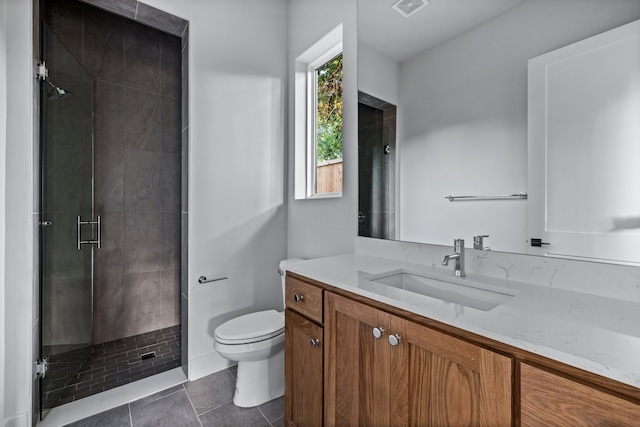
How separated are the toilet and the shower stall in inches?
28.8

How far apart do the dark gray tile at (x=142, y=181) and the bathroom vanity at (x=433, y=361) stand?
1.79m

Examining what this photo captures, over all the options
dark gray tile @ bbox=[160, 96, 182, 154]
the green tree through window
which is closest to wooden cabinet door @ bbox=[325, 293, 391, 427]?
the green tree through window

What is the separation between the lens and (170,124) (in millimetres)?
2664

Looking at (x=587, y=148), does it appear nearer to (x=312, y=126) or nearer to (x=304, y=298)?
(x=304, y=298)

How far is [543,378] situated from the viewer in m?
0.62

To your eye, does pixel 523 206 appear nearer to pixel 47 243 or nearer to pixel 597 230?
pixel 597 230

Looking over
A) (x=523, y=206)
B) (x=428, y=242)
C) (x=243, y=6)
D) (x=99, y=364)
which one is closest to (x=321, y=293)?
(x=428, y=242)

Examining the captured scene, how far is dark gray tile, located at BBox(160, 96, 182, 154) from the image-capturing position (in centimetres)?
263

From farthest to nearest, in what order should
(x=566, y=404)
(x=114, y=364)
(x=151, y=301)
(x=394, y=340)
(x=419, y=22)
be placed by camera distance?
(x=151, y=301), (x=114, y=364), (x=419, y=22), (x=394, y=340), (x=566, y=404)

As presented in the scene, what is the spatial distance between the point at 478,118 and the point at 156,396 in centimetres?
225

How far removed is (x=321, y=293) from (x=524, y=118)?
1.03 meters

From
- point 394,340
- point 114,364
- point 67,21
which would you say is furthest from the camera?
point 67,21

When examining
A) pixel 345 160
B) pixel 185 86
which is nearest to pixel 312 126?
pixel 345 160

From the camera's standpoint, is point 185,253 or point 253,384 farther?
point 185,253
